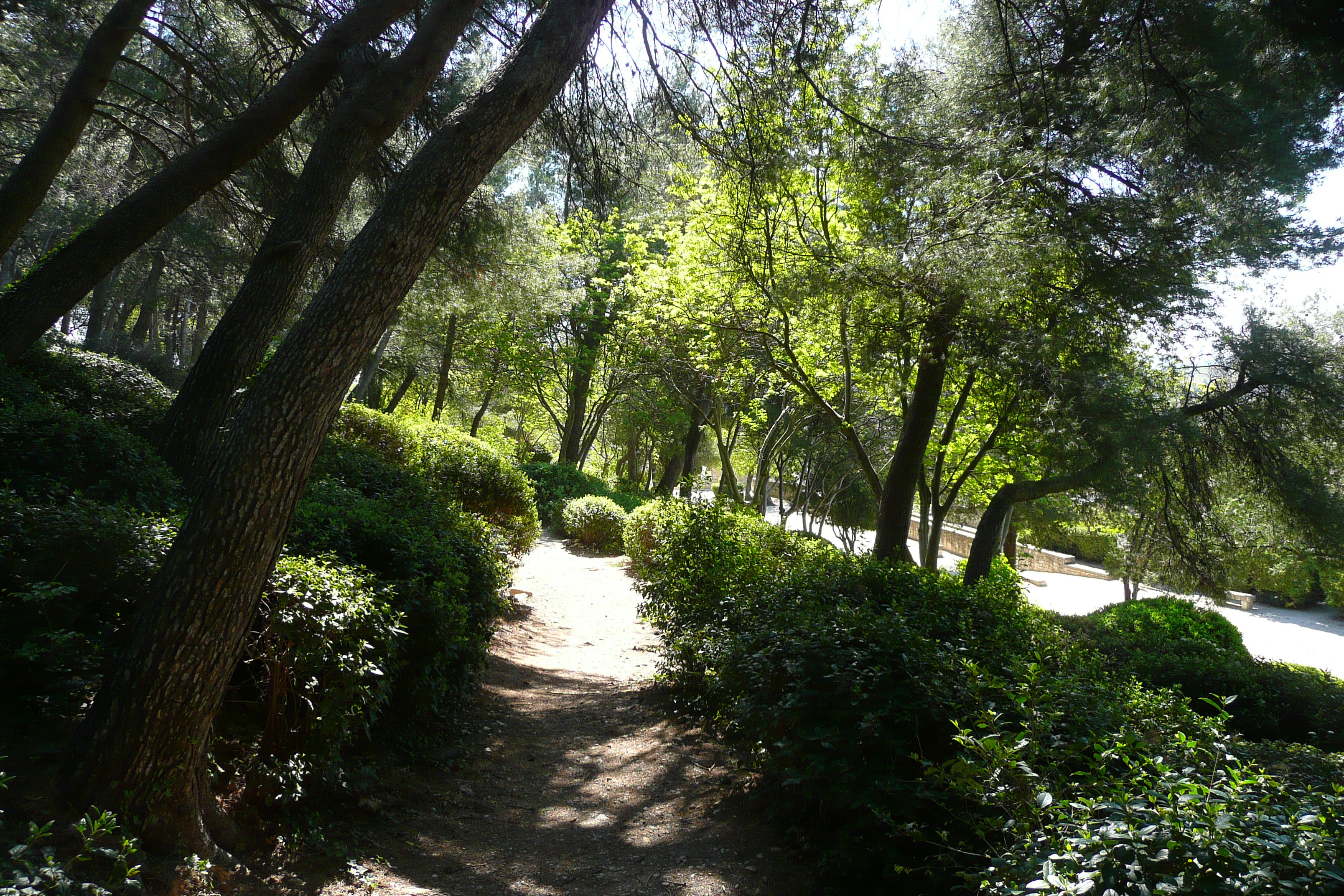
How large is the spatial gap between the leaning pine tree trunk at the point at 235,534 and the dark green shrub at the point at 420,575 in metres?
1.35

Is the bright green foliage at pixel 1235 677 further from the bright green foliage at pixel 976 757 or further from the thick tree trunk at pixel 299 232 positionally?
the thick tree trunk at pixel 299 232

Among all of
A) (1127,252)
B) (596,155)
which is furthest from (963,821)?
(1127,252)

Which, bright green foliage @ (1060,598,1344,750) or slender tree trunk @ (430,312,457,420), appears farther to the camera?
slender tree trunk @ (430,312,457,420)

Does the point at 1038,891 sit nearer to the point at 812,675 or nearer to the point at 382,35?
the point at 812,675

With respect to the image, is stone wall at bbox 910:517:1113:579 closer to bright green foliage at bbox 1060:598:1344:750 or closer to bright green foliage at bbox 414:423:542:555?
bright green foliage at bbox 1060:598:1344:750

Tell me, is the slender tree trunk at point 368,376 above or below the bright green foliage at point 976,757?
above

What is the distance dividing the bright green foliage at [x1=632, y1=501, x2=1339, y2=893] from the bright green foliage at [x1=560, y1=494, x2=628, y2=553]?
36.5 feet

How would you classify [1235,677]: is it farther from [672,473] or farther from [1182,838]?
[672,473]

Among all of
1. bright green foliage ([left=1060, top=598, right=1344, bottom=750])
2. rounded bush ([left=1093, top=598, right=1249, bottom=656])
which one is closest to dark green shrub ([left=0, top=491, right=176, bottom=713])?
bright green foliage ([left=1060, top=598, right=1344, bottom=750])

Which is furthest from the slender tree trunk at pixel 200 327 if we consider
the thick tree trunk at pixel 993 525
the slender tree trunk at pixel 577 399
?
the thick tree trunk at pixel 993 525

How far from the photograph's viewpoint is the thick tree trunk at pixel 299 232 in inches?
168

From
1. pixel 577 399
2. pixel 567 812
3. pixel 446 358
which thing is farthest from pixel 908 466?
pixel 577 399

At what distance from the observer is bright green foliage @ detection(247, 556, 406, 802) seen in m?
3.10

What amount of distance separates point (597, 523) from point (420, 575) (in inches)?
494
